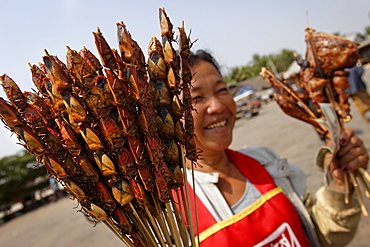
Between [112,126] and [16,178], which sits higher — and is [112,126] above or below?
above

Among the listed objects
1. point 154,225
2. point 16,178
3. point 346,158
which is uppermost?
point 154,225

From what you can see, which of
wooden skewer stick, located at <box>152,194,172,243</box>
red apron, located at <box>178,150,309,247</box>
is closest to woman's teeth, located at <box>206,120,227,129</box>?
red apron, located at <box>178,150,309,247</box>

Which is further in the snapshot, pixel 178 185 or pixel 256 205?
pixel 256 205

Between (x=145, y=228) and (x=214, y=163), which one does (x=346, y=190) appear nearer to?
(x=214, y=163)

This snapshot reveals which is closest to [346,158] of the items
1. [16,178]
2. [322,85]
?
[322,85]

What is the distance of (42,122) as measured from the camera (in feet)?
2.69

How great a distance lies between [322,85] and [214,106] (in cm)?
96

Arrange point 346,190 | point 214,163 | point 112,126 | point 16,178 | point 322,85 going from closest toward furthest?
point 112,126
point 346,190
point 214,163
point 322,85
point 16,178

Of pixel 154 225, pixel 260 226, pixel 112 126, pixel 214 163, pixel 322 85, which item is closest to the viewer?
pixel 112 126

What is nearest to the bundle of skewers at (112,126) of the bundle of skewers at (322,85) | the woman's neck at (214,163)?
the woman's neck at (214,163)

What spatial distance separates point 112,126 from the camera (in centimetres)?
82

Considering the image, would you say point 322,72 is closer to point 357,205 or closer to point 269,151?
point 269,151

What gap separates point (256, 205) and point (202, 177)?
15.7 inches

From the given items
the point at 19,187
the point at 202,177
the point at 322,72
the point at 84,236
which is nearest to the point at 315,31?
the point at 322,72
